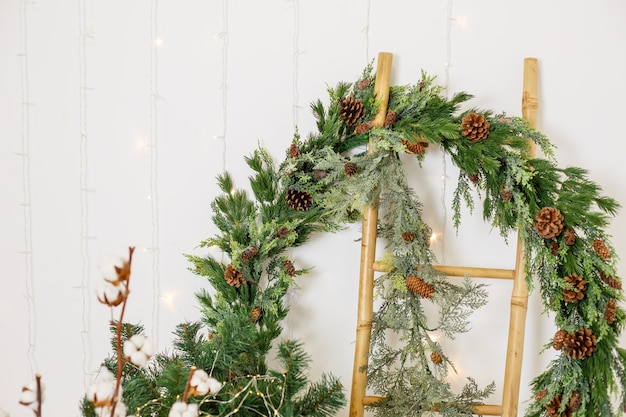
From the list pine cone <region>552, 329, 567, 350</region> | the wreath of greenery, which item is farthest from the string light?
pine cone <region>552, 329, 567, 350</region>

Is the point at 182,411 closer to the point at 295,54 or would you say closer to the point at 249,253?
the point at 249,253

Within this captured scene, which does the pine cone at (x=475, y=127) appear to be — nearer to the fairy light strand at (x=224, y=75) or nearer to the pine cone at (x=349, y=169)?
the pine cone at (x=349, y=169)

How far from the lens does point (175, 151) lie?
1.27 meters

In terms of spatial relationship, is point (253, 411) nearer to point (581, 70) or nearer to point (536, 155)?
point (536, 155)

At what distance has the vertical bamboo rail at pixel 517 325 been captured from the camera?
114 cm

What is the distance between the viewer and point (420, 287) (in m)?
1.10

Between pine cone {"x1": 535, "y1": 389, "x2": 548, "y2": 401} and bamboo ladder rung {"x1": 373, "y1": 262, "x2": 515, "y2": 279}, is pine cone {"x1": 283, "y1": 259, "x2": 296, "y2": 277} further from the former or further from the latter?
pine cone {"x1": 535, "y1": 389, "x2": 548, "y2": 401}

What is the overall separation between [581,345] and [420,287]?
305 mm

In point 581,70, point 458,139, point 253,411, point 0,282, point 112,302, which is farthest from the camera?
point 0,282

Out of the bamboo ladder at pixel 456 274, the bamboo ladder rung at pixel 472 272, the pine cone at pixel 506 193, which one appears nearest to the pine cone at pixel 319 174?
the bamboo ladder at pixel 456 274

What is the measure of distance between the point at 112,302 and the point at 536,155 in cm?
96

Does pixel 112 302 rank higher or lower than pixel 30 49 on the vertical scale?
lower

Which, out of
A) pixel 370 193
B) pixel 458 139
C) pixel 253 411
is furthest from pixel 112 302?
pixel 458 139

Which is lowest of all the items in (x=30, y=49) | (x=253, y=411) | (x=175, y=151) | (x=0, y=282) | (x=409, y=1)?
(x=253, y=411)
